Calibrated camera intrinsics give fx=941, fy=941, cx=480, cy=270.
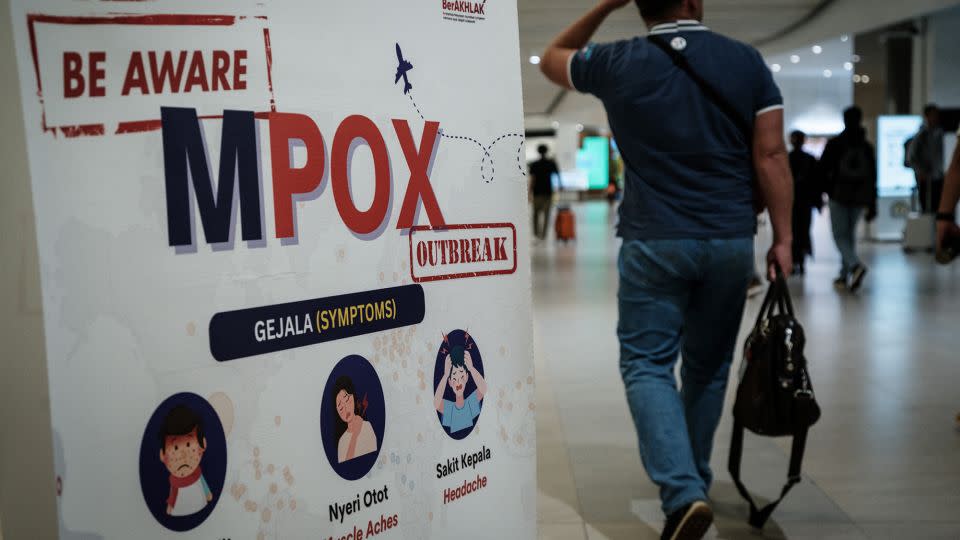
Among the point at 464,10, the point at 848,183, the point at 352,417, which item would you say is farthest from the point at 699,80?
the point at 848,183

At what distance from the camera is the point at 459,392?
180 cm

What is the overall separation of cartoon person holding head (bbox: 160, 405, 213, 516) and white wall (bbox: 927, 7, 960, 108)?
54.1 feet

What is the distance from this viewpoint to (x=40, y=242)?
4.06 feet

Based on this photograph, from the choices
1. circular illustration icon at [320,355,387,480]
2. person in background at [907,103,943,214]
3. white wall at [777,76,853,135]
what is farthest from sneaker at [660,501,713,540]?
white wall at [777,76,853,135]

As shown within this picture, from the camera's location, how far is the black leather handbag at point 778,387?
277 centimetres

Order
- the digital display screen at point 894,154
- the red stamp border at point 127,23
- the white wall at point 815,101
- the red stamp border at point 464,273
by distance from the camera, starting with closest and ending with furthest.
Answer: the red stamp border at point 127,23
the red stamp border at point 464,273
the digital display screen at point 894,154
the white wall at point 815,101

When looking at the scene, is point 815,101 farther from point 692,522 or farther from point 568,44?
point 692,522

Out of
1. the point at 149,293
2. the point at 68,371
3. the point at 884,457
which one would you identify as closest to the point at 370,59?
the point at 149,293

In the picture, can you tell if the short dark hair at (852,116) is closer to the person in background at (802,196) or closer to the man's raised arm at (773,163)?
the person in background at (802,196)

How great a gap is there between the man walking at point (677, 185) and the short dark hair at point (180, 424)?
1.66 metres

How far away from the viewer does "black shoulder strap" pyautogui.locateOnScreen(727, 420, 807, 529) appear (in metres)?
2.82

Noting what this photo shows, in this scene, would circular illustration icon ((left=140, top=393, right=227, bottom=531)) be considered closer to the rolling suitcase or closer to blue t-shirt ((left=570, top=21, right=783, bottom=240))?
blue t-shirt ((left=570, top=21, right=783, bottom=240))

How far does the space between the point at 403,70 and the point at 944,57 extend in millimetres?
16179

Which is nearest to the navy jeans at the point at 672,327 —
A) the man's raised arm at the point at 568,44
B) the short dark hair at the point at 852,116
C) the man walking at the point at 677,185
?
the man walking at the point at 677,185
